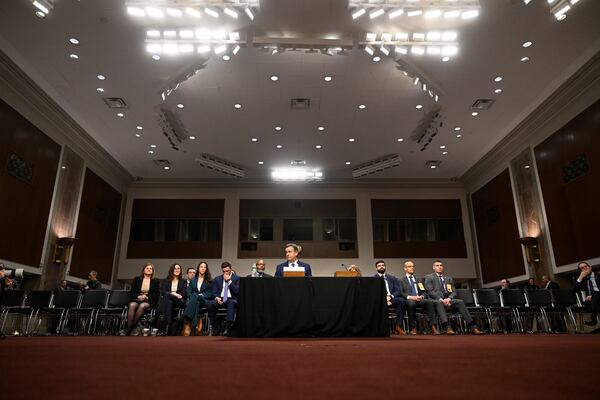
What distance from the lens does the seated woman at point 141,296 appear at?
21.7 feet

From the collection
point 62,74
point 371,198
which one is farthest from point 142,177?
point 371,198

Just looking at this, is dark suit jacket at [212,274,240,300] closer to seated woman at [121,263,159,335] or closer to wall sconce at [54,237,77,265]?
seated woman at [121,263,159,335]

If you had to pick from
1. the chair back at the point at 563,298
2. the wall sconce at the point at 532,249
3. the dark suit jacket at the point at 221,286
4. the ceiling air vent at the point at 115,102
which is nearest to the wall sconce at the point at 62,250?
the ceiling air vent at the point at 115,102

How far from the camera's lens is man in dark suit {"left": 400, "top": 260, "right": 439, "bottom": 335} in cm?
661

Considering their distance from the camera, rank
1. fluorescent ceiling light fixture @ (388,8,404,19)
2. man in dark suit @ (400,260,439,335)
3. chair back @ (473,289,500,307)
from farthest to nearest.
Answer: chair back @ (473,289,500,307)
man in dark suit @ (400,260,439,335)
fluorescent ceiling light fixture @ (388,8,404,19)

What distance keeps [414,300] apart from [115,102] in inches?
322

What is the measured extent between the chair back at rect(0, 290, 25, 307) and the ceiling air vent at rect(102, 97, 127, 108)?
467 cm

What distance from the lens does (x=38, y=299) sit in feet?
24.8

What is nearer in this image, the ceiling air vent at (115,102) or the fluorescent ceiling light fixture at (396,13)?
the fluorescent ceiling light fixture at (396,13)

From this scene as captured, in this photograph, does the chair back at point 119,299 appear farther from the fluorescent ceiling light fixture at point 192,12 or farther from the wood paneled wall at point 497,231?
the wood paneled wall at point 497,231

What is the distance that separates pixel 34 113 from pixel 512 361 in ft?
34.7

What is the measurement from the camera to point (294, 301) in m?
4.66

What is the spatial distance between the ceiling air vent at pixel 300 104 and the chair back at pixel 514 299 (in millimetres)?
6173

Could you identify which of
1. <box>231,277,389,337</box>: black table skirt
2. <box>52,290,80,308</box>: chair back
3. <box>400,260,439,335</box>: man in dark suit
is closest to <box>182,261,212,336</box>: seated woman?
<box>231,277,389,337</box>: black table skirt
